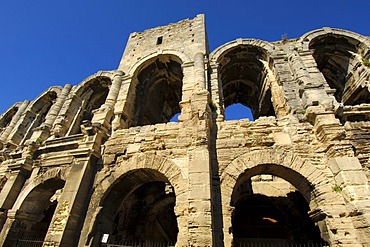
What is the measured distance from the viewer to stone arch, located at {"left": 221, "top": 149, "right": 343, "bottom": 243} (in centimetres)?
498

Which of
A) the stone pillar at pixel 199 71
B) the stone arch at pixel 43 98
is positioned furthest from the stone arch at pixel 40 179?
the stone arch at pixel 43 98

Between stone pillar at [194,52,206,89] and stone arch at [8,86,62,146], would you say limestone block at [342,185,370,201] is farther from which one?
stone arch at [8,86,62,146]

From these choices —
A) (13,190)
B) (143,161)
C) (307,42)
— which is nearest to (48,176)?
(13,190)

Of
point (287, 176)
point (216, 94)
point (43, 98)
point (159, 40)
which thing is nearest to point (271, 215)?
point (287, 176)

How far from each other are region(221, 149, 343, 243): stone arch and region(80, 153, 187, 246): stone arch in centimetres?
107

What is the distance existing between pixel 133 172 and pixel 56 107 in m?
6.58

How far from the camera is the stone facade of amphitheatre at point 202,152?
5.19 meters

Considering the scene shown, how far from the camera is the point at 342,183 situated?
4883 millimetres

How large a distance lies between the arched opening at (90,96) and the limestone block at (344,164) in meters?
9.67

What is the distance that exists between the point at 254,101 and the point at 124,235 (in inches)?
333

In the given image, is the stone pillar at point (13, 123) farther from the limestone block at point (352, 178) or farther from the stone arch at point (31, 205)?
the limestone block at point (352, 178)

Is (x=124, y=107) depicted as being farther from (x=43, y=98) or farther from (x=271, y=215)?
(x=271, y=215)

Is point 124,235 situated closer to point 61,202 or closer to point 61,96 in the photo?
point 61,202

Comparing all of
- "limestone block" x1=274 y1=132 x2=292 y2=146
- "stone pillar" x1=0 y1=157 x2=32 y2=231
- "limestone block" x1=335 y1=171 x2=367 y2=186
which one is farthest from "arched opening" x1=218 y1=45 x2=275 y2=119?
"stone pillar" x1=0 y1=157 x2=32 y2=231
